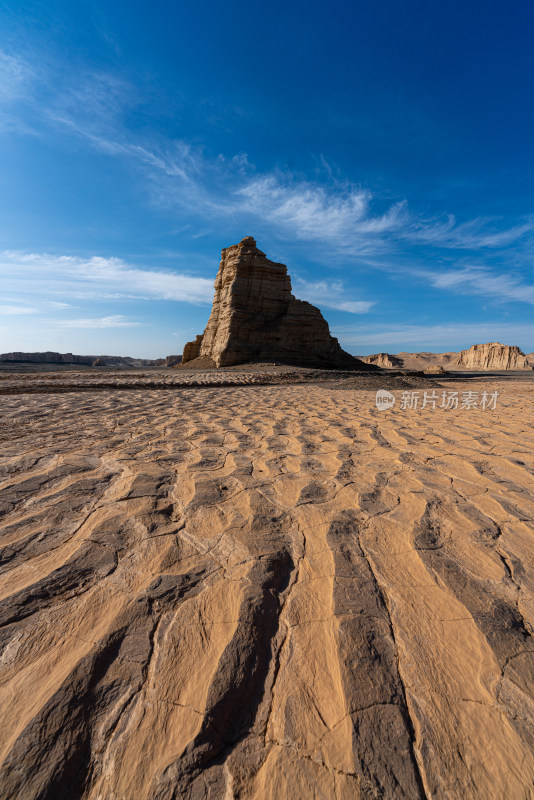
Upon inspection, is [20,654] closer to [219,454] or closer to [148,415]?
[219,454]

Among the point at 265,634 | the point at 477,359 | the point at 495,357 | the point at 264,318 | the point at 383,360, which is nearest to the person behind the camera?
the point at 265,634

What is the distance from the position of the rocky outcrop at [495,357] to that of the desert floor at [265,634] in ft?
190

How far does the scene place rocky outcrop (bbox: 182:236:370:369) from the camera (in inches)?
994

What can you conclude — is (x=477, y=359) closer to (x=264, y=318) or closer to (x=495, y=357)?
(x=495, y=357)

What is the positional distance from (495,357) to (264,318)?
141ft

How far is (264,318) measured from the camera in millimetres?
26219

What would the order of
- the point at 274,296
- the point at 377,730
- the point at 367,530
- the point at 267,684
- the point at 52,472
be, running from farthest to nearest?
1. the point at 274,296
2. the point at 52,472
3. the point at 367,530
4. the point at 267,684
5. the point at 377,730

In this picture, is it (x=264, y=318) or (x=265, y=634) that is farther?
(x=264, y=318)

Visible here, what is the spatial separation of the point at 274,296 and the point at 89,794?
2727cm

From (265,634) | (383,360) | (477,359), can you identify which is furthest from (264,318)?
(477,359)

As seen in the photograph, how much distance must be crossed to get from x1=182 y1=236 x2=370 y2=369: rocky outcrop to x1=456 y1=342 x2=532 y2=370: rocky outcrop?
36.3m

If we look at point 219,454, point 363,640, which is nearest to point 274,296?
point 219,454

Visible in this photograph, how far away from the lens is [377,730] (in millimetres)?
800

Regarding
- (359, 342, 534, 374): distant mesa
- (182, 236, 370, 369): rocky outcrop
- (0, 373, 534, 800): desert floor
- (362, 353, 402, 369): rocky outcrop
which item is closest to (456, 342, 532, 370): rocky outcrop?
(359, 342, 534, 374): distant mesa
